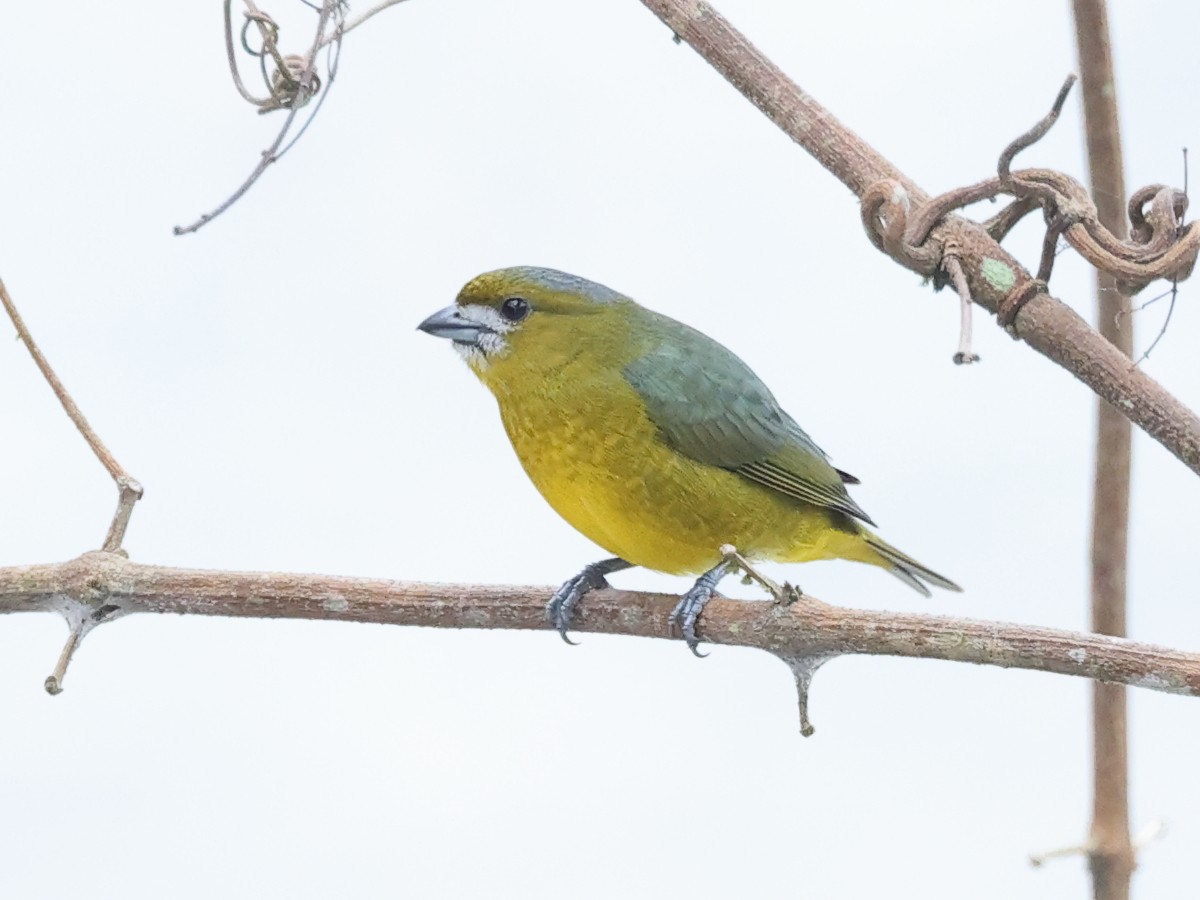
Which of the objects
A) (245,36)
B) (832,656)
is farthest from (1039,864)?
(245,36)

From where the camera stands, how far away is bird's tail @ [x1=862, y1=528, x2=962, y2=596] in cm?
237

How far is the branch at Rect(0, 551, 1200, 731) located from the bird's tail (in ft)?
2.06

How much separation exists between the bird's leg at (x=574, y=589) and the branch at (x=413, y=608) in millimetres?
16

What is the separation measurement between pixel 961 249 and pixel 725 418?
52 centimetres

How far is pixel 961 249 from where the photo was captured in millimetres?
1679

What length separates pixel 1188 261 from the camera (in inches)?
63.9

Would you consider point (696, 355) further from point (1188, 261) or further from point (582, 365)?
point (1188, 261)

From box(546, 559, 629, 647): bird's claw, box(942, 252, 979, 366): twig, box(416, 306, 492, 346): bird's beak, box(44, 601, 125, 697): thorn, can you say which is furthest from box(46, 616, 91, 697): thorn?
box(942, 252, 979, 366): twig

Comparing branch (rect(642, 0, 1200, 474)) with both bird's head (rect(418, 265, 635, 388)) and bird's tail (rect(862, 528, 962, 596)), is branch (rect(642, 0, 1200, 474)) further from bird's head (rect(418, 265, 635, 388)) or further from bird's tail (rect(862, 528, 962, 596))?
bird's tail (rect(862, 528, 962, 596))

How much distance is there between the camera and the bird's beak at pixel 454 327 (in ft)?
6.89

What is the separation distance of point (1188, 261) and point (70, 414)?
1.18 metres

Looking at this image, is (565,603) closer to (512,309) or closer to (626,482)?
(626,482)

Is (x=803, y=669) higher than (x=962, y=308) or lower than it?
lower

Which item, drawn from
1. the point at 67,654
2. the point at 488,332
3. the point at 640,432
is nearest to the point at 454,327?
Result: the point at 488,332
